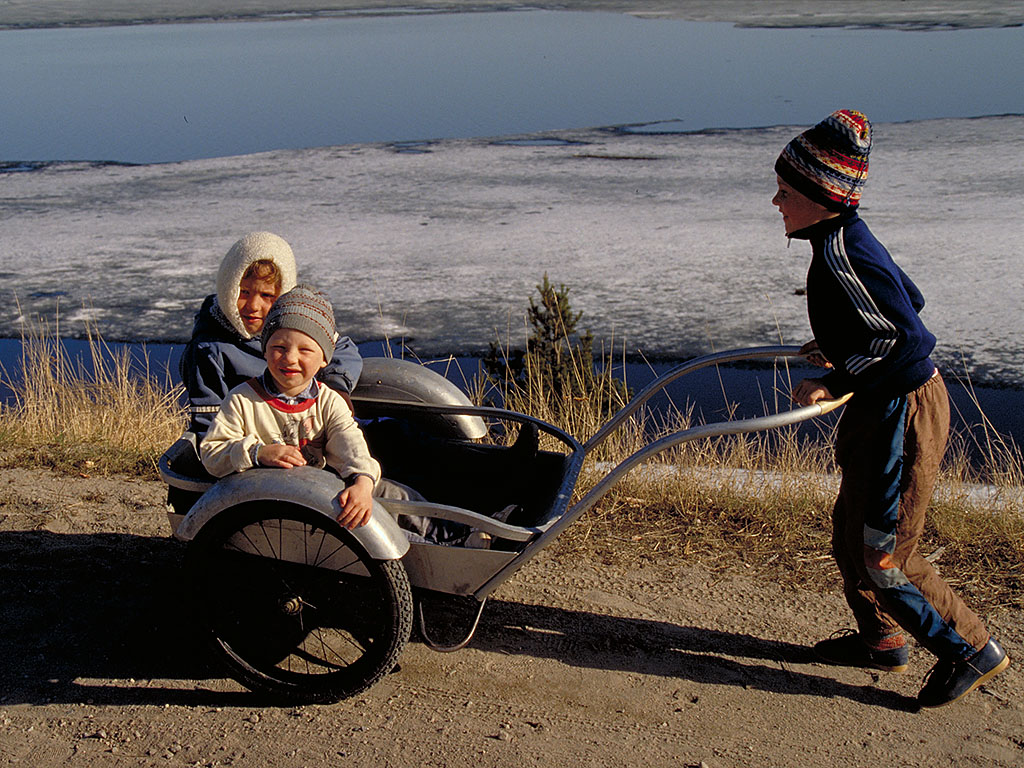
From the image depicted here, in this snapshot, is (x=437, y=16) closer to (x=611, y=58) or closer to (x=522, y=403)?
(x=611, y=58)

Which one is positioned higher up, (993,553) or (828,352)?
(828,352)

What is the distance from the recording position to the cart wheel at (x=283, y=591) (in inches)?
119

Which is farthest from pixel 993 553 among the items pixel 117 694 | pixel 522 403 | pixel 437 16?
pixel 437 16

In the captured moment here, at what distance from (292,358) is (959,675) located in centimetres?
207

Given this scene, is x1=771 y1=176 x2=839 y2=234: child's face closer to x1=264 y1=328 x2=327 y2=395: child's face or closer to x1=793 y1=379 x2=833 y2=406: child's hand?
x1=793 y1=379 x2=833 y2=406: child's hand

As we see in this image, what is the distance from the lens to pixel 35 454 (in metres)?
5.07

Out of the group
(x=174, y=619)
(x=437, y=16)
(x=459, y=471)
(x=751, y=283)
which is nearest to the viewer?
(x=174, y=619)

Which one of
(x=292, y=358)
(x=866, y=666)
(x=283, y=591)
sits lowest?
(x=866, y=666)

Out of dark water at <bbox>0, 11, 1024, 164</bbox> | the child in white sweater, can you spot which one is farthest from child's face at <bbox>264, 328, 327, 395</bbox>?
dark water at <bbox>0, 11, 1024, 164</bbox>

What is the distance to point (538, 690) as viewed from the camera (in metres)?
3.19

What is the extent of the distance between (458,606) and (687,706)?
35.8 inches

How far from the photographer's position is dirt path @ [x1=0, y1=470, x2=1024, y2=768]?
2.89m

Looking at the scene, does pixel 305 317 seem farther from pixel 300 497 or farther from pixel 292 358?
pixel 300 497

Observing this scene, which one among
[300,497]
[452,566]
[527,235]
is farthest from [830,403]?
[527,235]
